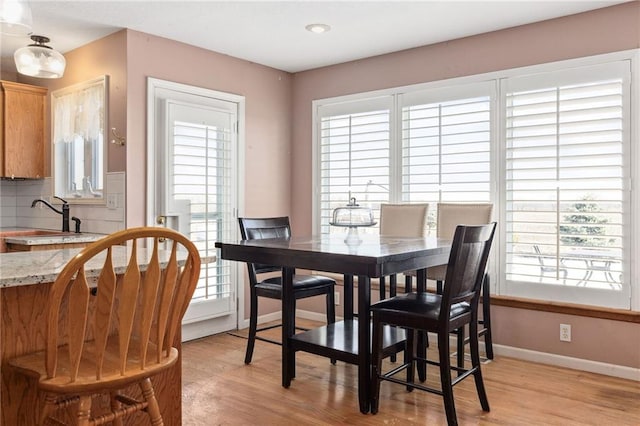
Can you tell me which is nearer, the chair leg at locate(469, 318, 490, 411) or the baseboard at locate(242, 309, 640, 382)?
the chair leg at locate(469, 318, 490, 411)

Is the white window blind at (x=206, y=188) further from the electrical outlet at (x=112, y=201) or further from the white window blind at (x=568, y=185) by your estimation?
the white window blind at (x=568, y=185)

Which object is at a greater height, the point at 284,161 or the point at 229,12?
the point at 229,12

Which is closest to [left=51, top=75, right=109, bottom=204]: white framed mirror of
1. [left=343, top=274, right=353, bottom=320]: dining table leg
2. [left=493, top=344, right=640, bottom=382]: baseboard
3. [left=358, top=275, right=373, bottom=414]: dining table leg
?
[left=343, top=274, right=353, bottom=320]: dining table leg

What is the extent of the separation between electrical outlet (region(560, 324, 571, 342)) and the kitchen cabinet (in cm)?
443

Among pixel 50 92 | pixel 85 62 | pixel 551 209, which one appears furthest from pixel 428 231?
pixel 50 92

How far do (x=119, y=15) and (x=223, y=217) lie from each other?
1.74 meters

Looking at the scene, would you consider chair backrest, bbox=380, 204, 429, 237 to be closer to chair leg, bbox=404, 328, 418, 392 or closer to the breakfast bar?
chair leg, bbox=404, 328, 418, 392

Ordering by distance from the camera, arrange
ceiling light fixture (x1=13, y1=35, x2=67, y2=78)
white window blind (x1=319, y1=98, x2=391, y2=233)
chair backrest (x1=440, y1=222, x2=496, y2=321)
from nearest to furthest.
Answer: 1. chair backrest (x1=440, y1=222, x2=496, y2=321)
2. ceiling light fixture (x1=13, y1=35, x2=67, y2=78)
3. white window blind (x1=319, y1=98, x2=391, y2=233)

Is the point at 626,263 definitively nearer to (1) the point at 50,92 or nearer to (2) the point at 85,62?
(2) the point at 85,62

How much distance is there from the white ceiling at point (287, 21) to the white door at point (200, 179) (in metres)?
0.49

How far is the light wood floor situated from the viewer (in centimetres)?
265

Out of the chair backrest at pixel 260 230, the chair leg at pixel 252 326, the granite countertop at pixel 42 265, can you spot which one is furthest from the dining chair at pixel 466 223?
the granite countertop at pixel 42 265

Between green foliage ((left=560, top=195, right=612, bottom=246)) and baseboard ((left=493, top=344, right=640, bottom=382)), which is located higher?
green foliage ((left=560, top=195, right=612, bottom=246))

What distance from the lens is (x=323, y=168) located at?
485 cm
